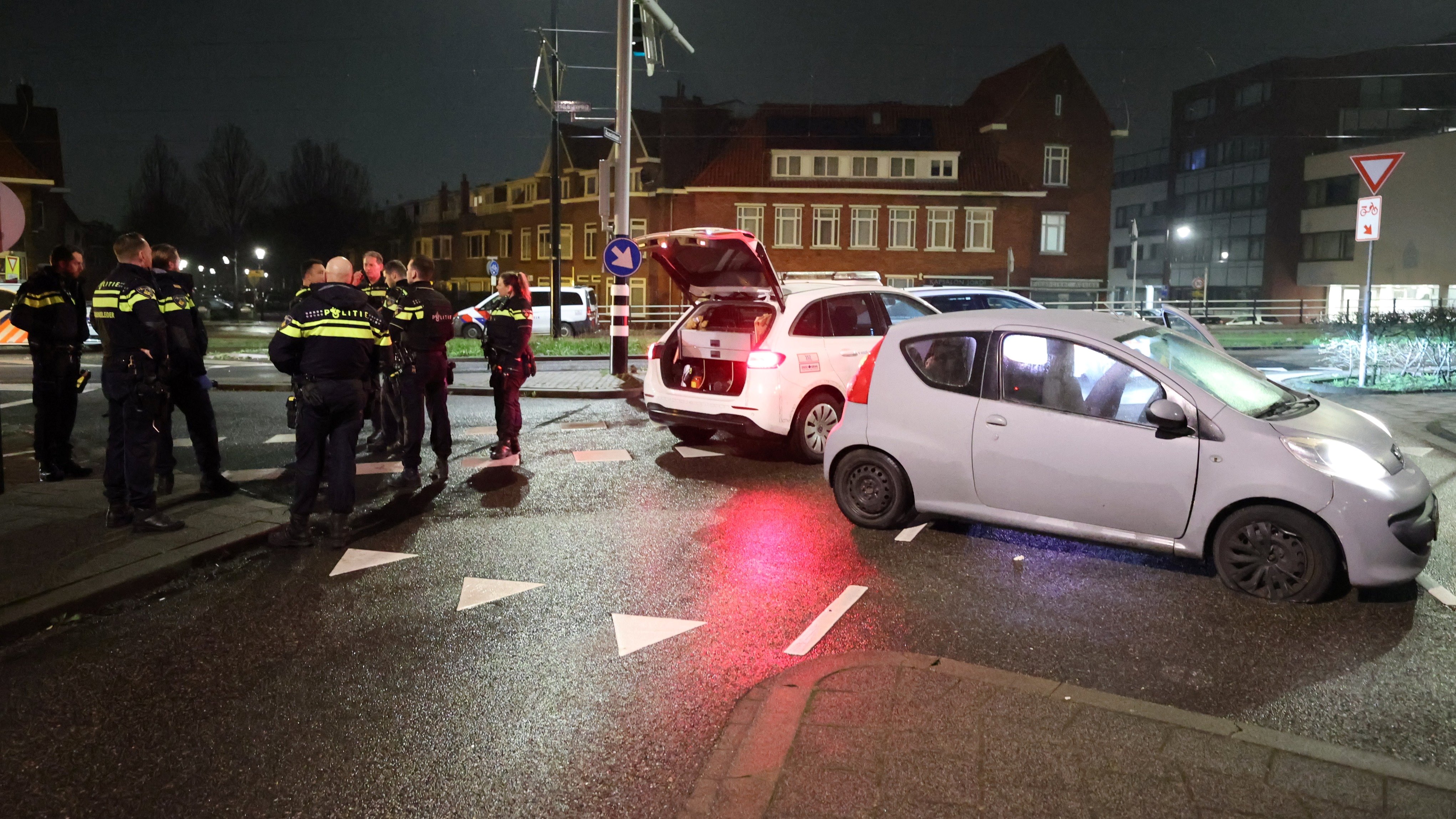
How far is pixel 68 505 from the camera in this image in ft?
24.5

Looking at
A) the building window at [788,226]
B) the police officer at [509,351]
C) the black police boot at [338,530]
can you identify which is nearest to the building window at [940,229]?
the building window at [788,226]

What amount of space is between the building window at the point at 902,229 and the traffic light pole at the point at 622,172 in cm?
3152

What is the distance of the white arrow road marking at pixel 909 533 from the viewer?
6.83 m

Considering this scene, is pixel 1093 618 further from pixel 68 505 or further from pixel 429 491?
pixel 68 505

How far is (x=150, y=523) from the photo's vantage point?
6750 millimetres

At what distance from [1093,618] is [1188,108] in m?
74.3

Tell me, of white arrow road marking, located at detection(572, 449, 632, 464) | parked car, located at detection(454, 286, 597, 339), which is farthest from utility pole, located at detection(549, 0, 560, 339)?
white arrow road marking, located at detection(572, 449, 632, 464)

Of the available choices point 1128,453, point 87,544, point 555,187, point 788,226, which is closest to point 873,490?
point 1128,453

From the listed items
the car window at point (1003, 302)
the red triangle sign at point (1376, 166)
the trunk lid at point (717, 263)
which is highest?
the red triangle sign at point (1376, 166)

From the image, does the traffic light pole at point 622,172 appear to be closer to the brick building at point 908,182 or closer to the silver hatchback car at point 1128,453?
the silver hatchback car at point 1128,453

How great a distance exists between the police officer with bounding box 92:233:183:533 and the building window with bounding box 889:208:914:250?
43165mm

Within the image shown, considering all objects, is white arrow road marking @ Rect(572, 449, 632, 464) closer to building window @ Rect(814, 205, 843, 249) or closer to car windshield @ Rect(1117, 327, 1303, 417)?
car windshield @ Rect(1117, 327, 1303, 417)

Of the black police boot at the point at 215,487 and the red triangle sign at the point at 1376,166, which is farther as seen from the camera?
the red triangle sign at the point at 1376,166

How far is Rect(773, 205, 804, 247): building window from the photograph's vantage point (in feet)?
158
